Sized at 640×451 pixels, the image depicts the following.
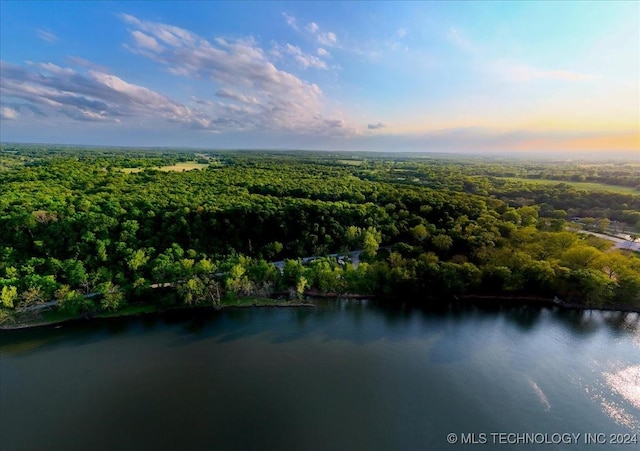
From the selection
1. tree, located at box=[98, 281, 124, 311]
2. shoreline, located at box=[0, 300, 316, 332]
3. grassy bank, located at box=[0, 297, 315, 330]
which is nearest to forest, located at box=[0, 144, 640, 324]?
tree, located at box=[98, 281, 124, 311]

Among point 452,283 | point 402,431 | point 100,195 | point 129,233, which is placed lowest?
point 402,431

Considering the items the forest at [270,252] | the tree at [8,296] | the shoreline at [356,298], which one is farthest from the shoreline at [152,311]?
the tree at [8,296]

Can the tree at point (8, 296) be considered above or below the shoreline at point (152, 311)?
above

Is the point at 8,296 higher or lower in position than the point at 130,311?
higher

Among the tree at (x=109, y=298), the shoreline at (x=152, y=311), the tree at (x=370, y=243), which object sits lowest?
the shoreline at (x=152, y=311)

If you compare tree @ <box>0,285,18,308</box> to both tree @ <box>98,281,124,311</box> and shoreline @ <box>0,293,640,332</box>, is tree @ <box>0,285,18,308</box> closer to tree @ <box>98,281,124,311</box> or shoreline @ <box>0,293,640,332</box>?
shoreline @ <box>0,293,640,332</box>

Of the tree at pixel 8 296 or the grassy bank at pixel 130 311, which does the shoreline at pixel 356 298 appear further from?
the tree at pixel 8 296

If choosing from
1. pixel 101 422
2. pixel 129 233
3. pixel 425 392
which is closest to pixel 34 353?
pixel 101 422

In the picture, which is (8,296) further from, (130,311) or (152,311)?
(152,311)

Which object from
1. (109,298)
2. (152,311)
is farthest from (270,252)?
(109,298)

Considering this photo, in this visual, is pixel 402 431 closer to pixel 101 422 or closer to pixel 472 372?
pixel 472 372

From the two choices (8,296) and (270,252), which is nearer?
(8,296)
